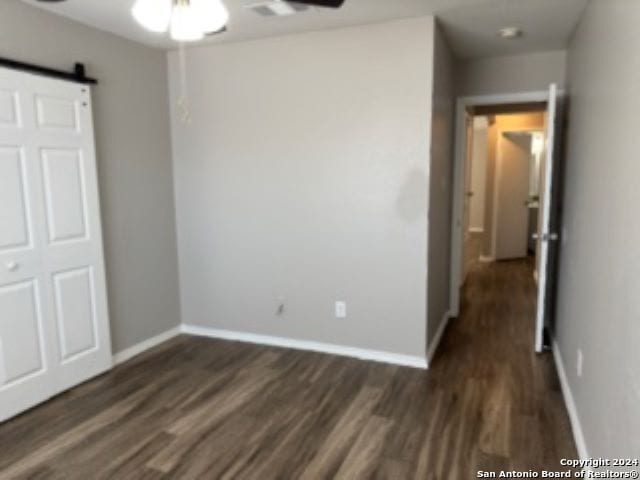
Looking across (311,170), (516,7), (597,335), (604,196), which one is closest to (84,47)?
(311,170)

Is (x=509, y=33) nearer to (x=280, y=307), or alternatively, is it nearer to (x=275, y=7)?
(x=275, y=7)

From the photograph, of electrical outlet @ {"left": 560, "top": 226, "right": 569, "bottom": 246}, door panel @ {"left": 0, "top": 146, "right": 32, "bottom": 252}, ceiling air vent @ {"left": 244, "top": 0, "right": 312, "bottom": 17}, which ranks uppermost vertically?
ceiling air vent @ {"left": 244, "top": 0, "right": 312, "bottom": 17}

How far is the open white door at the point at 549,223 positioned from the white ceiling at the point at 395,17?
19.7 inches

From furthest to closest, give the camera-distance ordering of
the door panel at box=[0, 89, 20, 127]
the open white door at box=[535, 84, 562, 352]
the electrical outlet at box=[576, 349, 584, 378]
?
1. the open white door at box=[535, 84, 562, 352]
2. the door panel at box=[0, 89, 20, 127]
3. the electrical outlet at box=[576, 349, 584, 378]

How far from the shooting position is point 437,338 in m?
3.86

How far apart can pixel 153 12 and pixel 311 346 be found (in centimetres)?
272

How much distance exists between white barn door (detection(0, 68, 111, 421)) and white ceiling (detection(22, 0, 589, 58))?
519 mm

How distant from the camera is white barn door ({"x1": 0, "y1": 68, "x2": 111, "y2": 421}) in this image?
2680 millimetres

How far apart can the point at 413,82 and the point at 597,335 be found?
1942 millimetres

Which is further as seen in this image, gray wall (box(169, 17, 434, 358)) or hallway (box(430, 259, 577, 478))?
gray wall (box(169, 17, 434, 358))

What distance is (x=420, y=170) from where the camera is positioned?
10.4 feet

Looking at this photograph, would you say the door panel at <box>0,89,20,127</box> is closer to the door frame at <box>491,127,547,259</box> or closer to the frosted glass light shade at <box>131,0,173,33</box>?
the frosted glass light shade at <box>131,0,173,33</box>

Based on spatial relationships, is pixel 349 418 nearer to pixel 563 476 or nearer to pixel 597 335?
pixel 563 476

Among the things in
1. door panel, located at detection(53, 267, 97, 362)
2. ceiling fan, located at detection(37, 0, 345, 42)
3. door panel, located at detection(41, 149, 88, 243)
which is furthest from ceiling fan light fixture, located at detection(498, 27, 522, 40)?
door panel, located at detection(53, 267, 97, 362)
